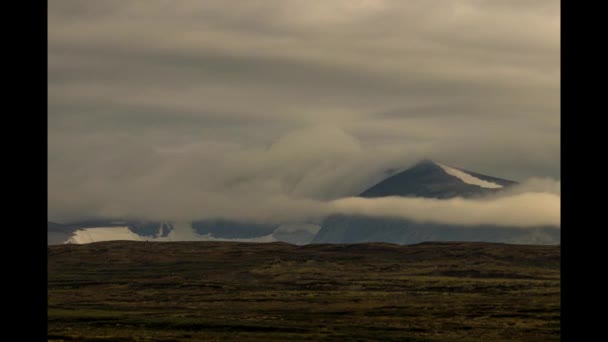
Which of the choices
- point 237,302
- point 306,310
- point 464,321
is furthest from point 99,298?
point 464,321

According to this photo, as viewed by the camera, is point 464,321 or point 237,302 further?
point 237,302

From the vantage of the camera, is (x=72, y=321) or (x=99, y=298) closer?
(x=72, y=321)
